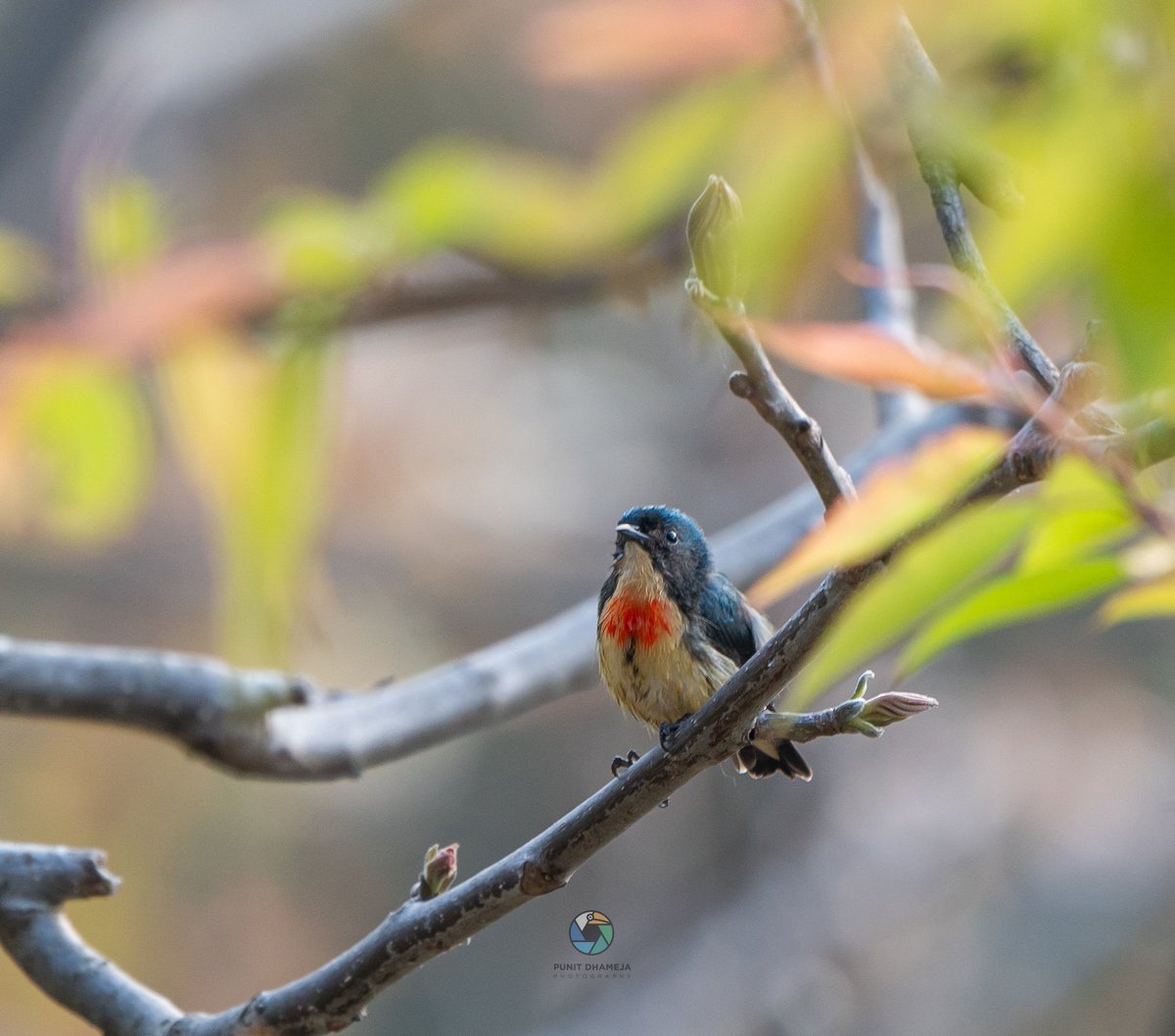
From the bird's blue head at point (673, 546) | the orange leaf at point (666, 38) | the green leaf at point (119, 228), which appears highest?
the green leaf at point (119, 228)

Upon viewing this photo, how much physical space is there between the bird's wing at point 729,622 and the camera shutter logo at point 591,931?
1.68ft

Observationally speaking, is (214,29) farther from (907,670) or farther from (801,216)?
(907,670)

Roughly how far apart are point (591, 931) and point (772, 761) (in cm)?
45

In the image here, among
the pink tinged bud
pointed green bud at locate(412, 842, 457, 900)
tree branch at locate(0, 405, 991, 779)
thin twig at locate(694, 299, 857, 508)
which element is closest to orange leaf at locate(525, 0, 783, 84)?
thin twig at locate(694, 299, 857, 508)

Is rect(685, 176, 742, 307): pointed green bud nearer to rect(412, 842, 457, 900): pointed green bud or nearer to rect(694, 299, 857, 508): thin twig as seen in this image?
rect(694, 299, 857, 508): thin twig

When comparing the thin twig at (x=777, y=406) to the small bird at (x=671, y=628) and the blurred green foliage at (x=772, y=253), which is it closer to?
the blurred green foliage at (x=772, y=253)

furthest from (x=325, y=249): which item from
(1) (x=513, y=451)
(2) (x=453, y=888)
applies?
(1) (x=513, y=451)

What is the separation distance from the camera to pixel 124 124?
3021 mm

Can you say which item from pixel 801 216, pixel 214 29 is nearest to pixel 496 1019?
pixel 214 29

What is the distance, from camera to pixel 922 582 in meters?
0.83

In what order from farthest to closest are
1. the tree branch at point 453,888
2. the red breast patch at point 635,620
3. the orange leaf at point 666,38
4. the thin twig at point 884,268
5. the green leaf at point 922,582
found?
the thin twig at point 884,268 < the red breast patch at point 635,620 < the orange leaf at point 666,38 < the tree branch at point 453,888 < the green leaf at point 922,582

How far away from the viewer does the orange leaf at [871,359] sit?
108 cm

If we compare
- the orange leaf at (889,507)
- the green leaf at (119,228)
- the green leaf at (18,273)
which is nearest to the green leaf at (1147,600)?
the orange leaf at (889,507)

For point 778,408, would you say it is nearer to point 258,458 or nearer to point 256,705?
point 258,458
